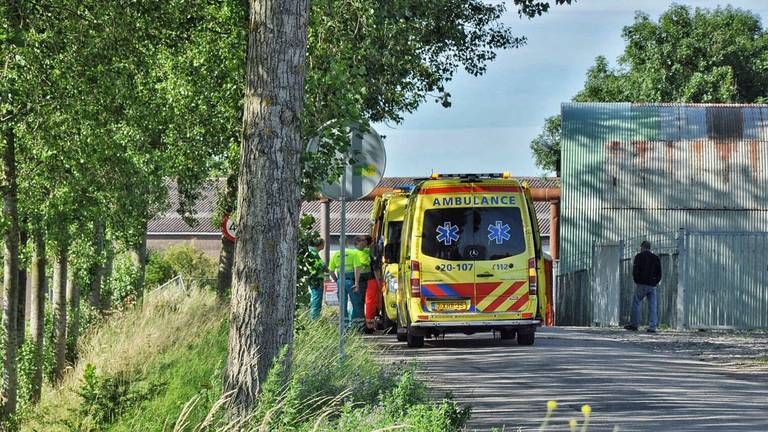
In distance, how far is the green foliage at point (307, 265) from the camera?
55.3 feet

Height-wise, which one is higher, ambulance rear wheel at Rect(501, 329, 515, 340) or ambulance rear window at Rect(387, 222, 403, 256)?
ambulance rear window at Rect(387, 222, 403, 256)

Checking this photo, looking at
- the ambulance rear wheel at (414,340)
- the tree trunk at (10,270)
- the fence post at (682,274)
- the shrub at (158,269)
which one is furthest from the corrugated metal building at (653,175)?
the shrub at (158,269)

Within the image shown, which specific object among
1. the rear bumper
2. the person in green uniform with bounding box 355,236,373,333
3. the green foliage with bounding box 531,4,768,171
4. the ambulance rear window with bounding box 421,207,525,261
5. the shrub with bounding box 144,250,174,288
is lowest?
the shrub with bounding box 144,250,174,288

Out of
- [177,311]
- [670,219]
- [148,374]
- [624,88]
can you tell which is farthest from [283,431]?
[624,88]

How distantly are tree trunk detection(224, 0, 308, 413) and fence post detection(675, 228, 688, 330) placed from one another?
728 inches

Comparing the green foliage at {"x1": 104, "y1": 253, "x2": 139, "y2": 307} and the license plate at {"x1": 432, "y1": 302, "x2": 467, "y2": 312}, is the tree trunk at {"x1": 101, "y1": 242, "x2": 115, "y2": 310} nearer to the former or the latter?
the green foliage at {"x1": 104, "y1": 253, "x2": 139, "y2": 307}

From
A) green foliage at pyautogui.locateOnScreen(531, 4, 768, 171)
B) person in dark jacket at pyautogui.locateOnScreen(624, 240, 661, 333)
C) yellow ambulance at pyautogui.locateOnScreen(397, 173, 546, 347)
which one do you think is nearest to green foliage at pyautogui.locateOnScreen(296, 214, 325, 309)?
yellow ambulance at pyautogui.locateOnScreen(397, 173, 546, 347)

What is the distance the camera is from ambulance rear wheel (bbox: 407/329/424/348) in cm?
2203

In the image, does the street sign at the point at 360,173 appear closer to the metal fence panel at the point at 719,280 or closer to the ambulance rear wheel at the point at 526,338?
the ambulance rear wheel at the point at 526,338

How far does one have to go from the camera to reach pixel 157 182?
1101 inches

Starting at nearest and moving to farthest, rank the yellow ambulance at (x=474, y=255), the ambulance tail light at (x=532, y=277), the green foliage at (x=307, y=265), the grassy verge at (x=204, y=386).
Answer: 1. the grassy verge at (x=204, y=386)
2. the green foliage at (x=307, y=265)
3. the yellow ambulance at (x=474, y=255)
4. the ambulance tail light at (x=532, y=277)

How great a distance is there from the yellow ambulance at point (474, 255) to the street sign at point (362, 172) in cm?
645

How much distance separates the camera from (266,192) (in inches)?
401

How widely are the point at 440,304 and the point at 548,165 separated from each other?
41.3 metres
